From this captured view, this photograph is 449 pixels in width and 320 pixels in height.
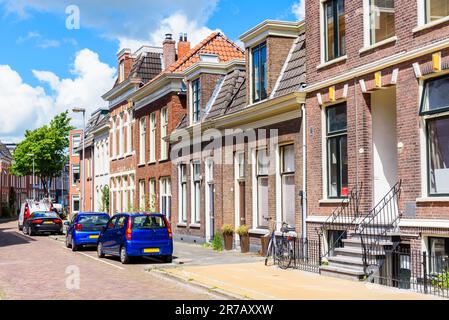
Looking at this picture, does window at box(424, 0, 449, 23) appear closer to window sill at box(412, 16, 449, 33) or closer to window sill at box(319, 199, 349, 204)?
window sill at box(412, 16, 449, 33)

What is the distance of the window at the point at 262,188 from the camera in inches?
878

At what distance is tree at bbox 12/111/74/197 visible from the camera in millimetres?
79562

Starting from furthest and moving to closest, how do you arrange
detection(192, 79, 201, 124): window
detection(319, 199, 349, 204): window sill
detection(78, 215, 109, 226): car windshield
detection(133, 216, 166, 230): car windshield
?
detection(192, 79, 201, 124): window → detection(78, 215, 109, 226): car windshield → detection(133, 216, 166, 230): car windshield → detection(319, 199, 349, 204): window sill

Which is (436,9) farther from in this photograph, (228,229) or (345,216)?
(228,229)

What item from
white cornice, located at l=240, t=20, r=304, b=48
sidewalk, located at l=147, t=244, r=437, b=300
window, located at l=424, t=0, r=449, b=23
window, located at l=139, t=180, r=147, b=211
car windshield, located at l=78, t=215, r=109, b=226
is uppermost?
white cornice, located at l=240, t=20, r=304, b=48

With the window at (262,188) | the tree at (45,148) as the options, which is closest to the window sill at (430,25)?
the window at (262,188)

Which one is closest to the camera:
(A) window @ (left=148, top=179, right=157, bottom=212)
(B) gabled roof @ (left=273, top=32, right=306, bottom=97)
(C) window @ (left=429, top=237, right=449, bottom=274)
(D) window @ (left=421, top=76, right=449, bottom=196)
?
(C) window @ (left=429, top=237, right=449, bottom=274)

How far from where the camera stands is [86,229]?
1030 inches

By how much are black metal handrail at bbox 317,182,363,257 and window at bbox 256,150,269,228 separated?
465 centimetres

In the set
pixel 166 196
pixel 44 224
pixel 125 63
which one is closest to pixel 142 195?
pixel 166 196

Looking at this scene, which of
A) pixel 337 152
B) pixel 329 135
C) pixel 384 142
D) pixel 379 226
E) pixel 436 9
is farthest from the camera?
pixel 329 135

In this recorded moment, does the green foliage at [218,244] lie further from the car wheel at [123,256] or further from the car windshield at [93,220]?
the car windshield at [93,220]

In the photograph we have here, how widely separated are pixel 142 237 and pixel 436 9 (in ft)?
34.8

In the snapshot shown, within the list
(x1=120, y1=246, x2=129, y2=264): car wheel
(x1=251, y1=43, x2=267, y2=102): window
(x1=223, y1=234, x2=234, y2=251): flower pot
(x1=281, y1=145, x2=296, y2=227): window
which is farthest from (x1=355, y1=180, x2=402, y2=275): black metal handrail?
(x1=223, y1=234, x2=234, y2=251): flower pot
